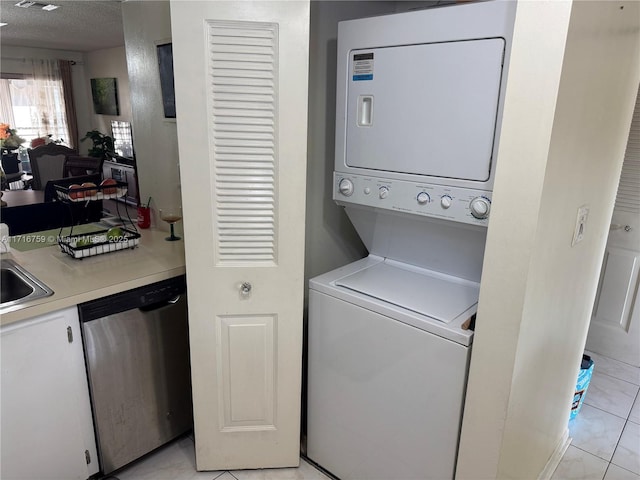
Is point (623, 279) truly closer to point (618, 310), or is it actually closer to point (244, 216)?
point (618, 310)

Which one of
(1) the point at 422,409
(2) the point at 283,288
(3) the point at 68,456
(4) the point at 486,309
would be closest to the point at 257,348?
(2) the point at 283,288

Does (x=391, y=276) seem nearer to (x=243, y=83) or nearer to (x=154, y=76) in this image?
(x=243, y=83)

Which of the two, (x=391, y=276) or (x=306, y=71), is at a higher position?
(x=306, y=71)

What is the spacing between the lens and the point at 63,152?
2.20 metres

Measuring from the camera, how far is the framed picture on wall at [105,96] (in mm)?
2178

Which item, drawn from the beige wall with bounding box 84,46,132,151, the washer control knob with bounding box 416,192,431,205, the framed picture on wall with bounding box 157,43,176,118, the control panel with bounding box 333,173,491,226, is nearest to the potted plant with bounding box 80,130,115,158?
the beige wall with bounding box 84,46,132,151

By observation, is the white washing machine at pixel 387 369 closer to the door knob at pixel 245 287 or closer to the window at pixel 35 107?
the door knob at pixel 245 287

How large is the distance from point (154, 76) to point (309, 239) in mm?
1114

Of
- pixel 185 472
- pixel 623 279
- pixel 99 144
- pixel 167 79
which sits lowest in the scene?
pixel 185 472

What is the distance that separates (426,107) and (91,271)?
1.42 meters

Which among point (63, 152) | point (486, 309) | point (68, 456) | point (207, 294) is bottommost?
point (68, 456)

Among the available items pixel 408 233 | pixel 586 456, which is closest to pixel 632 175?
pixel 586 456

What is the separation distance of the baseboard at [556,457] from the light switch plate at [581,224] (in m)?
1.04

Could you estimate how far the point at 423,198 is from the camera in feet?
4.90
